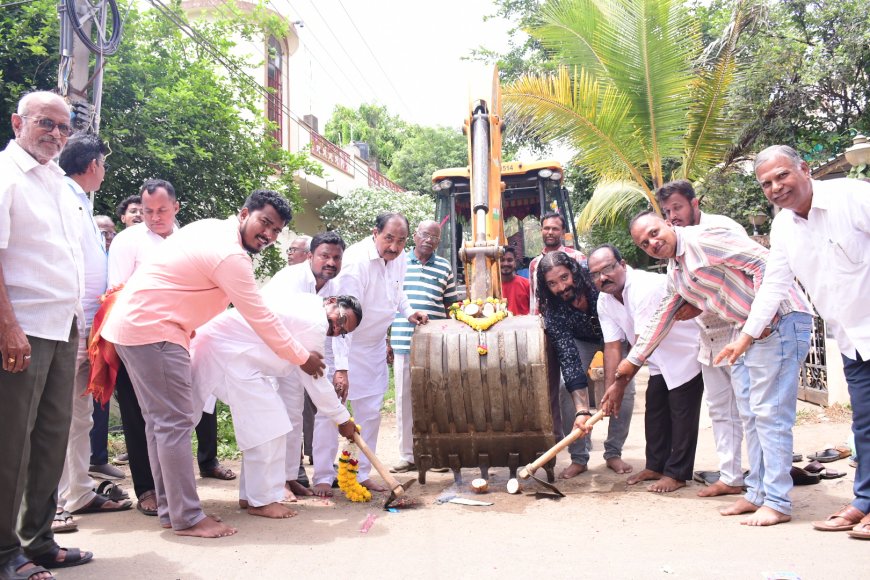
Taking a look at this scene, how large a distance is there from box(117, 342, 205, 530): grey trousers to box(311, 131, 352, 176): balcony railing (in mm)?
13791

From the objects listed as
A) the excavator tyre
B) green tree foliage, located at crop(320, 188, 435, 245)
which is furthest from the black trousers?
green tree foliage, located at crop(320, 188, 435, 245)

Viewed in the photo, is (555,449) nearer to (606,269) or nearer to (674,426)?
(674,426)

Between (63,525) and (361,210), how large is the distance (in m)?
14.3

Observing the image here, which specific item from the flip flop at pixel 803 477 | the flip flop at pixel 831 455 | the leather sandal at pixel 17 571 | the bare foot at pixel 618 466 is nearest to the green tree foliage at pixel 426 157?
the bare foot at pixel 618 466

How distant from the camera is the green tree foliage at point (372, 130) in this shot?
118ft

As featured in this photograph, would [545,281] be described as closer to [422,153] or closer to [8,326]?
[8,326]

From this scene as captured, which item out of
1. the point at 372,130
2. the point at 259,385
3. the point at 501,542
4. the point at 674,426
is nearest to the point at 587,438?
the point at 674,426

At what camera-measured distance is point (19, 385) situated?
2896 mm

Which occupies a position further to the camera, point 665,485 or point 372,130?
point 372,130

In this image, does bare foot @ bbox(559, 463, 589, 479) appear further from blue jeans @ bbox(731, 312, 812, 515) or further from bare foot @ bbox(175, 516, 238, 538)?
bare foot @ bbox(175, 516, 238, 538)

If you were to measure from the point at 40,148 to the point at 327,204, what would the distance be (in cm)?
1530

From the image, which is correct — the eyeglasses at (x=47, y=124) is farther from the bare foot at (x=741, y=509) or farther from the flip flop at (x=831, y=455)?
the flip flop at (x=831, y=455)

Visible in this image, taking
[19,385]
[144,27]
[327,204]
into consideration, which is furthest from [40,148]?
[327,204]

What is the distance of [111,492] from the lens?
13.7 feet
